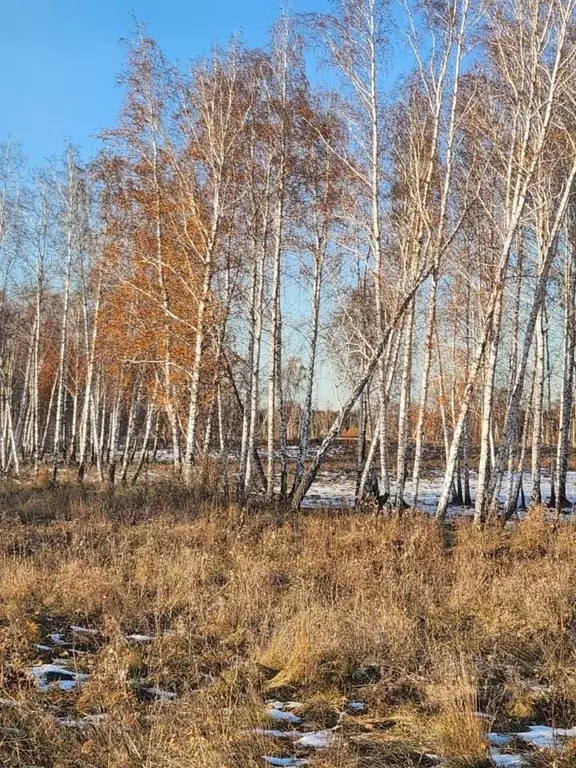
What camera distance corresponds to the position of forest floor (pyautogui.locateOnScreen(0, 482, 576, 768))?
11.2ft

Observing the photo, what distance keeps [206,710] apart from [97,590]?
3.03m

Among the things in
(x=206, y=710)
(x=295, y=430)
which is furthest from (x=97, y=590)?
(x=295, y=430)

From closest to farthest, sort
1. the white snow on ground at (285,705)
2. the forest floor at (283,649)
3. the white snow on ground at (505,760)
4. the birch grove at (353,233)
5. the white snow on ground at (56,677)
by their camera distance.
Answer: the white snow on ground at (505,760) < the forest floor at (283,649) < the white snow on ground at (285,705) < the white snow on ground at (56,677) < the birch grove at (353,233)

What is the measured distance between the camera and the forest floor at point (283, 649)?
11.2 feet

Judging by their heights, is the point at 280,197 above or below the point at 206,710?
above

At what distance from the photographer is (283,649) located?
4938 mm

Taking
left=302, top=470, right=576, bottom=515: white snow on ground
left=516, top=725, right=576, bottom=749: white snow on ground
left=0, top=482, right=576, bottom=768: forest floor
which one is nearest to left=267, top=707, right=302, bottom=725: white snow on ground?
left=0, top=482, right=576, bottom=768: forest floor

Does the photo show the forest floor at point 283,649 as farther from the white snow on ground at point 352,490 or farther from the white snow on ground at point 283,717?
the white snow on ground at point 352,490

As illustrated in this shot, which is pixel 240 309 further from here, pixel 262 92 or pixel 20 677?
pixel 20 677

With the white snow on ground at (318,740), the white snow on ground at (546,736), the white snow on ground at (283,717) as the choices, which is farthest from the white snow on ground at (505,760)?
the white snow on ground at (283,717)

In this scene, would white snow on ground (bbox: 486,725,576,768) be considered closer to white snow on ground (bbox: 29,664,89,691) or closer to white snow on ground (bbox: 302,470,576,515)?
white snow on ground (bbox: 29,664,89,691)

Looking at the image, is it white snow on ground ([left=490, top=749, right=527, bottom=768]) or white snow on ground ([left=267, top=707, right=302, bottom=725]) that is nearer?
white snow on ground ([left=490, top=749, right=527, bottom=768])

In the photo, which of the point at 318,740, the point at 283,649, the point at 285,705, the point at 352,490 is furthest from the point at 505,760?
the point at 352,490

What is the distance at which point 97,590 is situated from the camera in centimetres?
639
